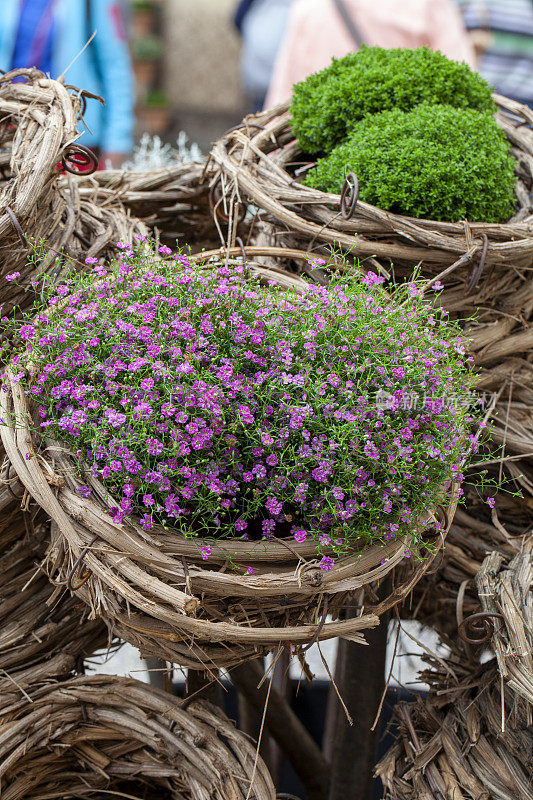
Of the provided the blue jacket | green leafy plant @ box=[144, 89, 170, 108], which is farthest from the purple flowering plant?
green leafy plant @ box=[144, 89, 170, 108]

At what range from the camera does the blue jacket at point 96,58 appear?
7.42 ft

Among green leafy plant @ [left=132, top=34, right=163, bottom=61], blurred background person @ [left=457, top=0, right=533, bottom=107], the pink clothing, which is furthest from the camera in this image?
green leafy plant @ [left=132, top=34, right=163, bottom=61]

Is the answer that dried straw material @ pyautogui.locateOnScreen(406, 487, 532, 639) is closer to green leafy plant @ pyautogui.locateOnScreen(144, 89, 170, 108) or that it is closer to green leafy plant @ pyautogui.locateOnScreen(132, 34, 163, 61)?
green leafy plant @ pyautogui.locateOnScreen(144, 89, 170, 108)

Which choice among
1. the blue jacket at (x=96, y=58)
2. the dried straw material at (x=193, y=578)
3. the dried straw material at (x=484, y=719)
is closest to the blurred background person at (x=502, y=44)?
the blue jacket at (x=96, y=58)

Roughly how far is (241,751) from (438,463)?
452 millimetres

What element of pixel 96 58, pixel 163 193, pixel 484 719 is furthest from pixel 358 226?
pixel 96 58

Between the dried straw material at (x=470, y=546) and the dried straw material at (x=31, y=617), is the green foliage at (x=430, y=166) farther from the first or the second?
the dried straw material at (x=31, y=617)

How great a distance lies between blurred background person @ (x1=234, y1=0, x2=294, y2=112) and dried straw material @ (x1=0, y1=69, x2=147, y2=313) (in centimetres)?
162

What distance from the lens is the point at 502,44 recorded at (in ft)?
8.03

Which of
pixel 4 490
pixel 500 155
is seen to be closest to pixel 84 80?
pixel 500 155

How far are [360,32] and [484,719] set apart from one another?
5.33 feet

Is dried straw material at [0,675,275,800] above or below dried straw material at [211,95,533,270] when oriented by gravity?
below

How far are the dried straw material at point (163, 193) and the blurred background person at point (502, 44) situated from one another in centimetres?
144

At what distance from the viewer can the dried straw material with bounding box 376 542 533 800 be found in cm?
93
